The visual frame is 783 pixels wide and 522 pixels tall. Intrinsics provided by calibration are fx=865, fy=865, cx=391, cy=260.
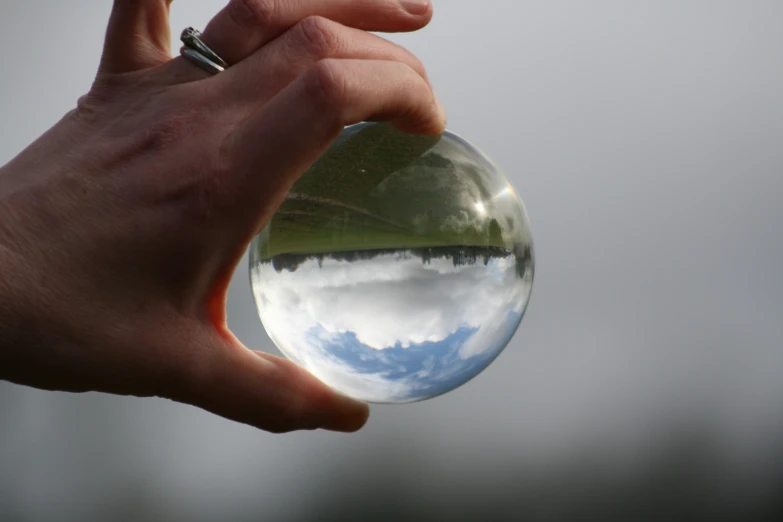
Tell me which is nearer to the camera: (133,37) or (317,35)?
(317,35)

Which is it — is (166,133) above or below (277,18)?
below

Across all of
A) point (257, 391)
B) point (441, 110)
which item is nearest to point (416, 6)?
point (441, 110)

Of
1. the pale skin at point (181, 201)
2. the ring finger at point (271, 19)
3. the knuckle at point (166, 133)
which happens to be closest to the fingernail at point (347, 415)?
the pale skin at point (181, 201)

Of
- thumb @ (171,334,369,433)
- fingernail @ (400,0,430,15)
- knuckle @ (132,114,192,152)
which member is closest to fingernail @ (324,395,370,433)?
thumb @ (171,334,369,433)

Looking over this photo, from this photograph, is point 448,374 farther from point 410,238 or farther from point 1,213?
point 1,213

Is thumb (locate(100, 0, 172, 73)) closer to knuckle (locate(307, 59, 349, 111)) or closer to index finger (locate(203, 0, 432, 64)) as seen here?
index finger (locate(203, 0, 432, 64))

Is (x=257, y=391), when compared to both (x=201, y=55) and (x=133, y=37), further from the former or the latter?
(x=133, y=37)
